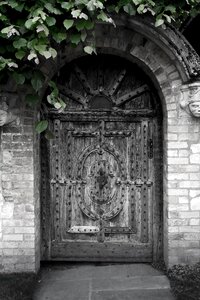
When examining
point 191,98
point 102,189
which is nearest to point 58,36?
point 191,98

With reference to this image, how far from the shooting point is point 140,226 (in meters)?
5.80

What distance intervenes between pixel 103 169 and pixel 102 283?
1506 mm

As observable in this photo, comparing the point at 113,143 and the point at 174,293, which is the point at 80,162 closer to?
the point at 113,143

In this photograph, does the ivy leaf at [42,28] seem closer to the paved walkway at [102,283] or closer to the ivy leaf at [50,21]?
the ivy leaf at [50,21]

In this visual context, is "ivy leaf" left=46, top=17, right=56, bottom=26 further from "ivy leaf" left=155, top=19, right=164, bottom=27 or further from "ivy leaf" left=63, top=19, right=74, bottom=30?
"ivy leaf" left=155, top=19, right=164, bottom=27

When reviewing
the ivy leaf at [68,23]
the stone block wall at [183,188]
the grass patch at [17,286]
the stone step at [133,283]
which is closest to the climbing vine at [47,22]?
the ivy leaf at [68,23]

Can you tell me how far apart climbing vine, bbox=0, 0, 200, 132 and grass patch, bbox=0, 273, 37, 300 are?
1.85 meters

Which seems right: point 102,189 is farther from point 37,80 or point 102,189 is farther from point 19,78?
point 19,78

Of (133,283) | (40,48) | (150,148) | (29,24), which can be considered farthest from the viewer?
(150,148)

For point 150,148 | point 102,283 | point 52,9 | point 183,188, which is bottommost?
point 102,283

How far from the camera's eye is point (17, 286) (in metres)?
4.90

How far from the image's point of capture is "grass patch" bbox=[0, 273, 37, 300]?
15.4 feet

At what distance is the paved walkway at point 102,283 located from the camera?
189 inches

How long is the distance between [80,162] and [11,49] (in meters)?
1.92
